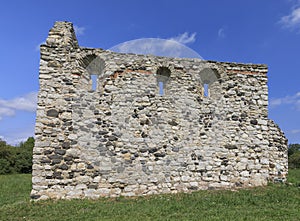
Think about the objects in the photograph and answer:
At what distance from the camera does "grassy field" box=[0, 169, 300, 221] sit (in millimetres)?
6145

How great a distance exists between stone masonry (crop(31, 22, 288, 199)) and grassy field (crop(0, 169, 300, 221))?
0.67 m

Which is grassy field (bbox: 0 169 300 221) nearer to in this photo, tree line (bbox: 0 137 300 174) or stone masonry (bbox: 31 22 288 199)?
stone masonry (bbox: 31 22 288 199)

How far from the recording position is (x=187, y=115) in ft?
30.3

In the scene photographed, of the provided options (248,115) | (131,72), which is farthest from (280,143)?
(131,72)

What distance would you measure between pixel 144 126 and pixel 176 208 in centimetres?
293

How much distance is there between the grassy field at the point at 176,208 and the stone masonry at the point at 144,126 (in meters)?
0.67

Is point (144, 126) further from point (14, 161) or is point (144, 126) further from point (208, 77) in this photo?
point (14, 161)

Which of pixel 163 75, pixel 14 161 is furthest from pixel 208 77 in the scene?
pixel 14 161

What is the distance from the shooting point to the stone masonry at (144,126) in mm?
8172

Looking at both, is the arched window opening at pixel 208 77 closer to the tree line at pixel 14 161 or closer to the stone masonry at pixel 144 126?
the stone masonry at pixel 144 126

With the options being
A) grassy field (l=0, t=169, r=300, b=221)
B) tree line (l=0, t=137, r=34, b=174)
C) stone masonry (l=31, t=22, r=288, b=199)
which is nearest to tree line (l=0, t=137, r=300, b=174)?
tree line (l=0, t=137, r=34, b=174)

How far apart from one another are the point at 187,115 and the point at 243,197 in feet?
10.0

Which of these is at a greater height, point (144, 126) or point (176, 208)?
point (144, 126)

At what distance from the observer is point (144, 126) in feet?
28.9
